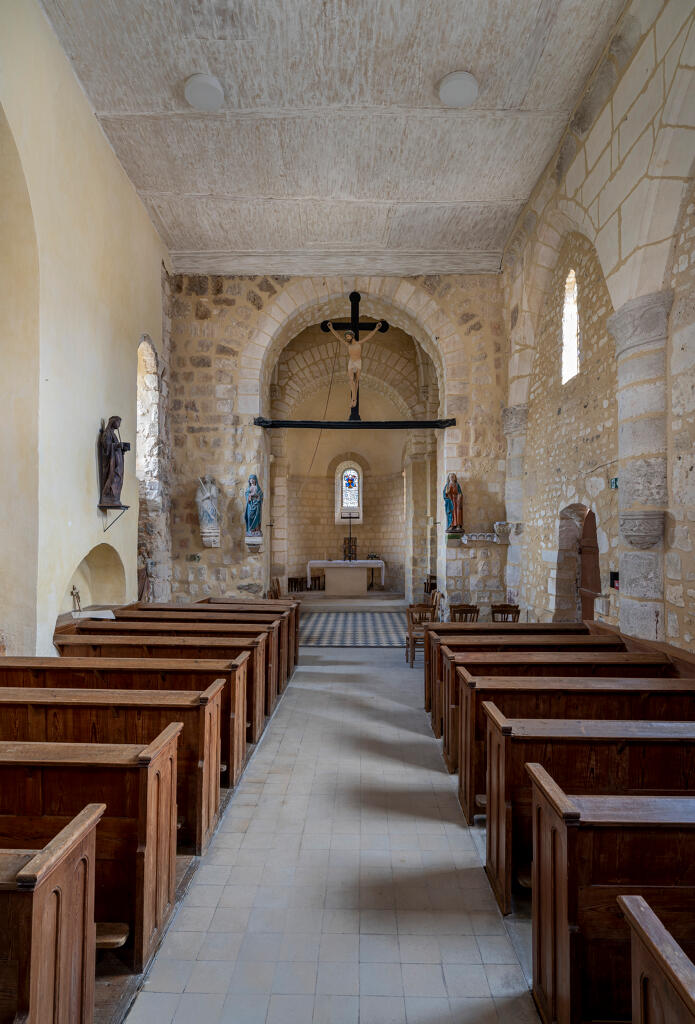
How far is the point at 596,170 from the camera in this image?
6.50m

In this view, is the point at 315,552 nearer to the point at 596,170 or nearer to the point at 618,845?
the point at 596,170

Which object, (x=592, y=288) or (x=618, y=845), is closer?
(x=618, y=845)

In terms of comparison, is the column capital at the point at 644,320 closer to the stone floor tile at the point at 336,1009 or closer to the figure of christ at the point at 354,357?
the stone floor tile at the point at 336,1009

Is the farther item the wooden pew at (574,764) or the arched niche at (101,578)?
the arched niche at (101,578)

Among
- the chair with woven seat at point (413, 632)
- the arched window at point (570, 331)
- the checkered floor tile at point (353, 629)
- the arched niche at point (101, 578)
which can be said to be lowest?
the checkered floor tile at point (353, 629)

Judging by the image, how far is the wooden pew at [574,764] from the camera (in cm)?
289

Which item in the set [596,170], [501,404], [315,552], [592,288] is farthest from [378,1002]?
[315,552]

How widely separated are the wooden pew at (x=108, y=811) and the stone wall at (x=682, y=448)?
3.89 meters

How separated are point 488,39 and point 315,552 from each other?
14698 mm

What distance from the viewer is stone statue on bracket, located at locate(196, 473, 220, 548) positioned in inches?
406

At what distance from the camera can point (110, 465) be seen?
7039 millimetres

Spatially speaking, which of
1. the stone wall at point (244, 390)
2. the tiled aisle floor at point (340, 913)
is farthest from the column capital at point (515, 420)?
the tiled aisle floor at point (340, 913)

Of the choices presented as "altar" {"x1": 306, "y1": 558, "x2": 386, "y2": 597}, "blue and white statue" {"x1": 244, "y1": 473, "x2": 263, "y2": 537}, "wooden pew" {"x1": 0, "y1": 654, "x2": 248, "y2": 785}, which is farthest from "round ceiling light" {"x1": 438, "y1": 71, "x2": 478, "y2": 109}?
"altar" {"x1": 306, "y1": 558, "x2": 386, "y2": 597}

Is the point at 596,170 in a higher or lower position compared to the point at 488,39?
lower
